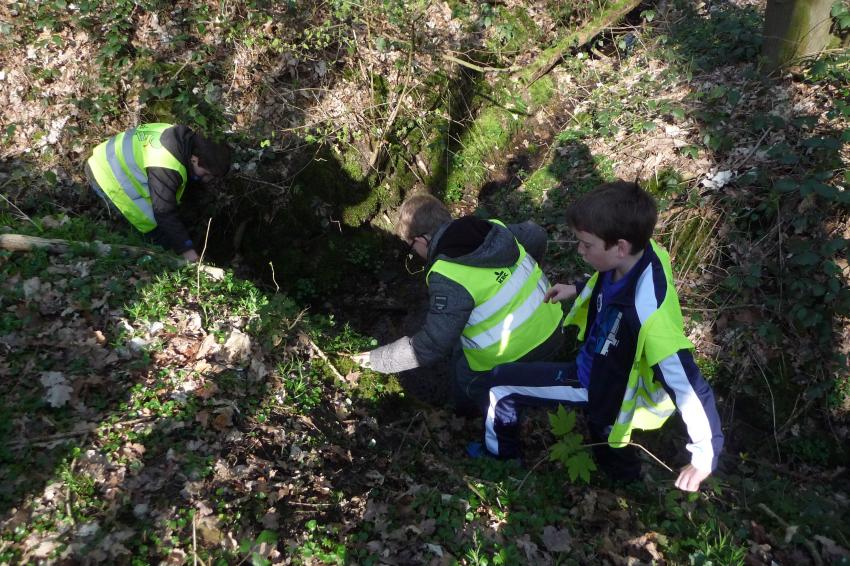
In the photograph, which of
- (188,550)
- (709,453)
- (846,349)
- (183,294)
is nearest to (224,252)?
(183,294)

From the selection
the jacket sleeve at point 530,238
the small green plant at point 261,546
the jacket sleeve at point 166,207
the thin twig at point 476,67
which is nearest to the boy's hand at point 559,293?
the jacket sleeve at point 530,238

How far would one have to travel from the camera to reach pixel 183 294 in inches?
159

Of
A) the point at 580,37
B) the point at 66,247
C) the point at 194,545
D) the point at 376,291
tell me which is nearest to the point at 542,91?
the point at 580,37

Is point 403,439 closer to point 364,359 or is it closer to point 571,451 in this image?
point 364,359

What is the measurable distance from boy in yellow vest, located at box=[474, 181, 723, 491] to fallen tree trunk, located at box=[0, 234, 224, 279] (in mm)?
2925

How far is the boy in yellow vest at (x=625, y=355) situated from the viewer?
8.41 feet

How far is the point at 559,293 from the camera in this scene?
3576 millimetres

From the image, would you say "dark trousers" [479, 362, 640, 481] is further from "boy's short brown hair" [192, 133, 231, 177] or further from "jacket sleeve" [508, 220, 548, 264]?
"boy's short brown hair" [192, 133, 231, 177]

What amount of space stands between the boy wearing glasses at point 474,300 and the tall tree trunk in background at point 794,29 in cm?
446

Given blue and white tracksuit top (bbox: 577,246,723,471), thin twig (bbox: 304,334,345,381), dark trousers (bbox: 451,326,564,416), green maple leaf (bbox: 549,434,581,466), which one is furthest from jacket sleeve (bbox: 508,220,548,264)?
thin twig (bbox: 304,334,345,381)

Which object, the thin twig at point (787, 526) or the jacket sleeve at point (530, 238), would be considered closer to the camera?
the thin twig at point (787, 526)

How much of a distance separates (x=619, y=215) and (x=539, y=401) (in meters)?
1.47

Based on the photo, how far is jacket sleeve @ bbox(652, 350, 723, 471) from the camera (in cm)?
253

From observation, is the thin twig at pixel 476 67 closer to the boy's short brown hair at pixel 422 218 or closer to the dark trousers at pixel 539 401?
the boy's short brown hair at pixel 422 218
